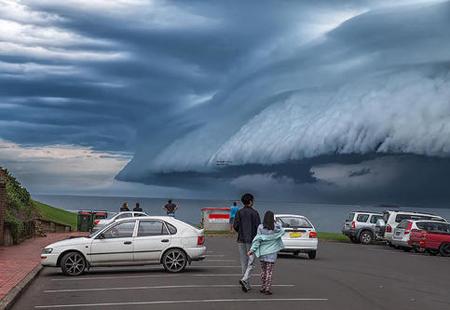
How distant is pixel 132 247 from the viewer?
18891 millimetres

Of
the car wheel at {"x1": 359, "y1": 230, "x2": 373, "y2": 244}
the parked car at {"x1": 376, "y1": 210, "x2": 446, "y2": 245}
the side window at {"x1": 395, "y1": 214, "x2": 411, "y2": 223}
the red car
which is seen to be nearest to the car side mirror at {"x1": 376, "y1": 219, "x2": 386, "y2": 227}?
the parked car at {"x1": 376, "y1": 210, "x2": 446, "y2": 245}

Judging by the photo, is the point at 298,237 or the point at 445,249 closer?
the point at 298,237

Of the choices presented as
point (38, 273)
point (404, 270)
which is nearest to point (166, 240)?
point (38, 273)

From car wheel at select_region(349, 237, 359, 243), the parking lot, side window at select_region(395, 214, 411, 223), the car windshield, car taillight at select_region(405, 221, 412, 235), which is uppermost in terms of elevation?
side window at select_region(395, 214, 411, 223)

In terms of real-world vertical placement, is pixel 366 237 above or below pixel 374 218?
below

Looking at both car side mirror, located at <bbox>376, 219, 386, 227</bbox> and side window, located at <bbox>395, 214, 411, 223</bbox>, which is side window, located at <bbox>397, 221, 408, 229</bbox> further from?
car side mirror, located at <bbox>376, 219, 386, 227</bbox>

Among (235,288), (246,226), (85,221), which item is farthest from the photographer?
(85,221)

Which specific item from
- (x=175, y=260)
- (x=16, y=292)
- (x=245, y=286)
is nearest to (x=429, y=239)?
(x=175, y=260)

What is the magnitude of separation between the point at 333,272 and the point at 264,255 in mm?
6520

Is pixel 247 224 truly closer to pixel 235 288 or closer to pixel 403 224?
pixel 235 288

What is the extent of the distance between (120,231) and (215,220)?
2921cm

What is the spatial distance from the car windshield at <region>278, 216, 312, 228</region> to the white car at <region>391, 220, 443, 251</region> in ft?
26.0

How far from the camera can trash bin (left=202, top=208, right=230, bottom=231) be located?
47.9m

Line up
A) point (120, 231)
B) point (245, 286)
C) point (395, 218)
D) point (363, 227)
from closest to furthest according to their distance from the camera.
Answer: point (245, 286) < point (120, 231) < point (395, 218) < point (363, 227)
